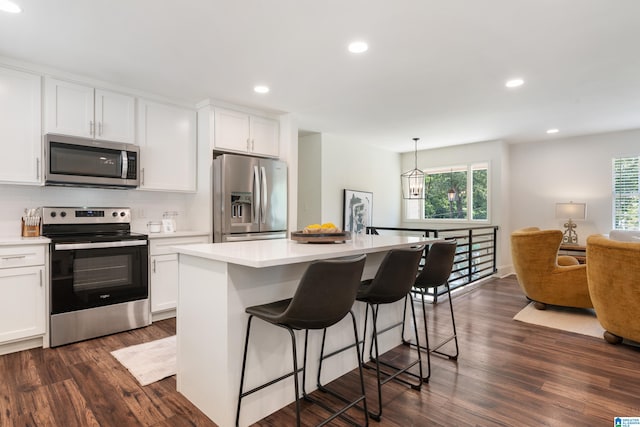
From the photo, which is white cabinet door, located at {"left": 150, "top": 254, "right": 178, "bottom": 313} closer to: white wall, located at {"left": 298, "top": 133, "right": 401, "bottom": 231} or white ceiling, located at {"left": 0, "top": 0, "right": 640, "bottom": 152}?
white ceiling, located at {"left": 0, "top": 0, "right": 640, "bottom": 152}

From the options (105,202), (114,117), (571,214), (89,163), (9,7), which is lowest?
(571,214)

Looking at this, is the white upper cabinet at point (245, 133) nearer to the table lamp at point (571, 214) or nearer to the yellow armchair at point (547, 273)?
the yellow armchair at point (547, 273)

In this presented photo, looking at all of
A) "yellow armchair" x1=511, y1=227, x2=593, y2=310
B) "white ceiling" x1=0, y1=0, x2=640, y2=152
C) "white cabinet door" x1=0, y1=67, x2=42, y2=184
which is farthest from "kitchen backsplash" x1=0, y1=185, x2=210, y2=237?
"yellow armchair" x1=511, y1=227, x2=593, y2=310

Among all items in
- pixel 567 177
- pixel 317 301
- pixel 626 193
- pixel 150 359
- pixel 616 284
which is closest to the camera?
pixel 317 301

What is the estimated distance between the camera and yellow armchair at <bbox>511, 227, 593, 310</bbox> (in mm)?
3836

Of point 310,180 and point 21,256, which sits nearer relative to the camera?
point 21,256

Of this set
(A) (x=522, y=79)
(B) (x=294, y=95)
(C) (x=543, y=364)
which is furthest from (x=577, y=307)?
(B) (x=294, y=95)

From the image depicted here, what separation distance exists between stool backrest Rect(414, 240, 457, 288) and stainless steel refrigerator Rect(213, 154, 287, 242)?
2.18 m

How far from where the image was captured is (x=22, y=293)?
284 cm

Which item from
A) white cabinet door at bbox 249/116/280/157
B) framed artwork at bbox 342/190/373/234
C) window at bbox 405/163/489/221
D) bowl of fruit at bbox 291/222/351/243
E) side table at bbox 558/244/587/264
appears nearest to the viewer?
bowl of fruit at bbox 291/222/351/243

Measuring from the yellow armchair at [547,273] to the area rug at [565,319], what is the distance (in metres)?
0.12

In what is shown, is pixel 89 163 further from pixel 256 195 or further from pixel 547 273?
pixel 547 273

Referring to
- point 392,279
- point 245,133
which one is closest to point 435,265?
point 392,279

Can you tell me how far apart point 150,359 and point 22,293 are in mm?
1228
